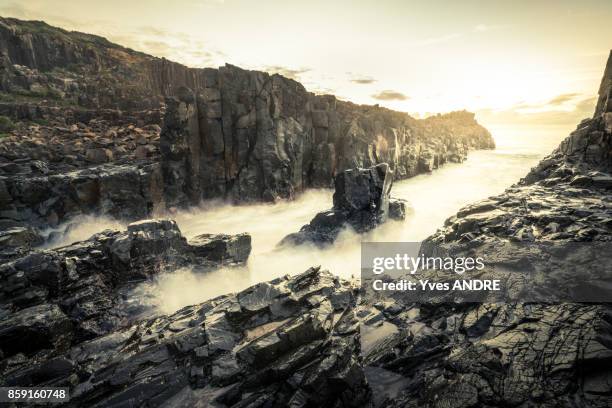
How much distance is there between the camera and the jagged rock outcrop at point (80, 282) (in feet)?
51.0

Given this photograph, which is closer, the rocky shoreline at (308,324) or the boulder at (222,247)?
the rocky shoreline at (308,324)

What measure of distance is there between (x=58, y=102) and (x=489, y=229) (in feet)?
318

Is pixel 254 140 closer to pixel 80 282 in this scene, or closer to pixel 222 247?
pixel 222 247

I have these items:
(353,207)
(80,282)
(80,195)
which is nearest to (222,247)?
(80,282)

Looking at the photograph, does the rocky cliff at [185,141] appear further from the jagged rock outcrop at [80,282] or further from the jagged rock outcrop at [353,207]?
the jagged rock outcrop at [80,282]

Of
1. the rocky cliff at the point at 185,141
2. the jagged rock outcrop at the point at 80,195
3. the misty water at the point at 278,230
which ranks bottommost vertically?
the misty water at the point at 278,230

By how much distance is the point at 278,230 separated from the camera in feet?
149

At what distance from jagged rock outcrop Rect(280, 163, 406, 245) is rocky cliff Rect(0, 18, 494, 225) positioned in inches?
785

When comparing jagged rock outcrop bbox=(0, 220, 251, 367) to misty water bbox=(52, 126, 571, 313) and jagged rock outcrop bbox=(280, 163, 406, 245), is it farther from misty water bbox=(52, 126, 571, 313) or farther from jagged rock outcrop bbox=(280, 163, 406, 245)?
jagged rock outcrop bbox=(280, 163, 406, 245)

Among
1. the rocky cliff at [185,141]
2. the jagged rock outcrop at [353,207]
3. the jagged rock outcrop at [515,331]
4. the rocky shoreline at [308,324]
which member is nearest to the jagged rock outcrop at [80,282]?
the rocky shoreline at [308,324]

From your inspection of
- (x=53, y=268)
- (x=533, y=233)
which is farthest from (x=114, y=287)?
(x=533, y=233)

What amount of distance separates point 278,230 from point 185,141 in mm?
23267

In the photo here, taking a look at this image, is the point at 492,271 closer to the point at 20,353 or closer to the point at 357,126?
the point at 20,353

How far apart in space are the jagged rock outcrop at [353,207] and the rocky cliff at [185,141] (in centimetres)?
1993
